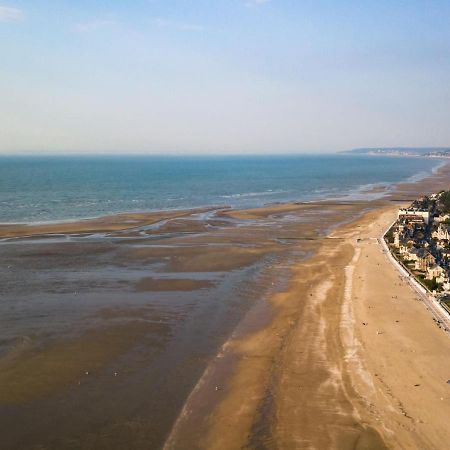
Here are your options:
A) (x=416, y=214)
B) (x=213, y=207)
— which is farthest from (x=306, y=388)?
(x=213, y=207)

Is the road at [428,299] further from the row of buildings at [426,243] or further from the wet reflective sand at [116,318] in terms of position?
the wet reflective sand at [116,318]

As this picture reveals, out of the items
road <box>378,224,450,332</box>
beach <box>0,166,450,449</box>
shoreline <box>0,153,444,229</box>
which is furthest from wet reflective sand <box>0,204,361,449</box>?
road <box>378,224,450,332</box>

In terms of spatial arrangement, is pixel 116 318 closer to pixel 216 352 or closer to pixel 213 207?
pixel 216 352

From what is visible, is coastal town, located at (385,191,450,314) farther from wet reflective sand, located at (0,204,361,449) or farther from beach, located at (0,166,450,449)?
wet reflective sand, located at (0,204,361,449)

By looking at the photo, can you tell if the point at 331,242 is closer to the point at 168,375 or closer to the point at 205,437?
the point at 168,375

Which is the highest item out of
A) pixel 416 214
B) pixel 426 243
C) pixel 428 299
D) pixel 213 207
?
pixel 416 214

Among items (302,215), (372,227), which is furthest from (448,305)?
(302,215)
